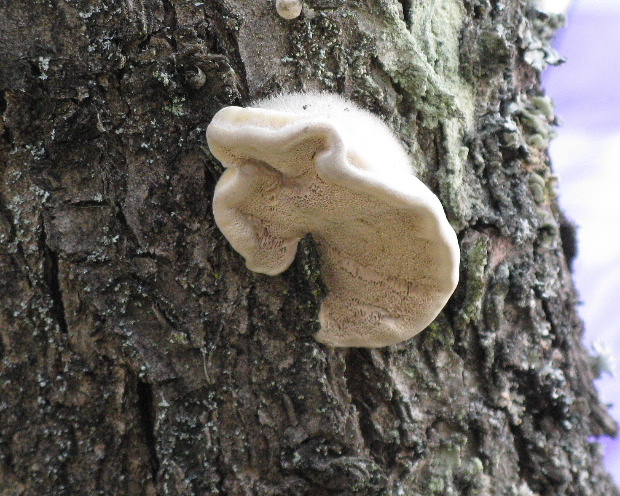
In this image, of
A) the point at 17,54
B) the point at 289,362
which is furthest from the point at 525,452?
the point at 17,54

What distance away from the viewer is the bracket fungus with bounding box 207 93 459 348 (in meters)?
1.19

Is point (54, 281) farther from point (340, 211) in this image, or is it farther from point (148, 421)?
point (340, 211)

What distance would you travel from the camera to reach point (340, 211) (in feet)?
4.38

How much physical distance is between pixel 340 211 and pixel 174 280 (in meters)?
0.55

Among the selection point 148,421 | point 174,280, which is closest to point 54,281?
point 174,280

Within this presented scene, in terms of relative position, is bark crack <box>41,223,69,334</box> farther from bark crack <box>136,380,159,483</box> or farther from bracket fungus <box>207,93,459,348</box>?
bracket fungus <box>207,93,459,348</box>

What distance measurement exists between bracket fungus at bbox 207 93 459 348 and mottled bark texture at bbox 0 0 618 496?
9cm

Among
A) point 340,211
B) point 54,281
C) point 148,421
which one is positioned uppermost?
point 340,211

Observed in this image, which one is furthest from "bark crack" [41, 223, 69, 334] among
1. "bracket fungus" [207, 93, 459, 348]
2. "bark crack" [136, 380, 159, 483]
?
"bracket fungus" [207, 93, 459, 348]

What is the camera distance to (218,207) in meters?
1.39

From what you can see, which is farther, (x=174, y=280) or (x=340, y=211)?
(x=174, y=280)

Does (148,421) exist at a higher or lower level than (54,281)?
lower

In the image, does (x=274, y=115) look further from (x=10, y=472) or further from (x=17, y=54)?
(x=10, y=472)

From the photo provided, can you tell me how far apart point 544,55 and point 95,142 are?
6.17 ft
